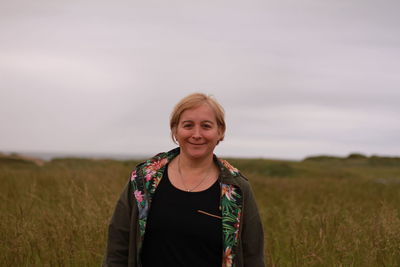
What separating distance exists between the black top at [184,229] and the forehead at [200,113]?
0.43 meters

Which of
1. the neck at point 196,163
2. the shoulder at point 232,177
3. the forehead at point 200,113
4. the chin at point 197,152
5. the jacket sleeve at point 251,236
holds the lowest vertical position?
the jacket sleeve at point 251,236

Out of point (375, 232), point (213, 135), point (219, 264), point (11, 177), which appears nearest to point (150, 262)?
point (219, 264)

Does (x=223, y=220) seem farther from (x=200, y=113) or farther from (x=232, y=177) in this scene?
(x=200, y=113)

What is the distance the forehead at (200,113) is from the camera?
8.00 feet

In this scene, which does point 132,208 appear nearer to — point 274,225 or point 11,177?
point 274,225

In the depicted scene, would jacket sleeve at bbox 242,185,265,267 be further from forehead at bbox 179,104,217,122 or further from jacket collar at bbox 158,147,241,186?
forehead at bbox 179,104,217,122

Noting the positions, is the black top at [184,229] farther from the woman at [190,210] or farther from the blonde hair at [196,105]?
the blonde hair at [196,105]

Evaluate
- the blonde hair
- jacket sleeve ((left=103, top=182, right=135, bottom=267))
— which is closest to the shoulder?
the blonde hair

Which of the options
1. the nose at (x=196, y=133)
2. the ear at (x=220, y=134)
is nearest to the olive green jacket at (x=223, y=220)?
the ear at (x=220, y=134)

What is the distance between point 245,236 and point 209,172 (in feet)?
1.44

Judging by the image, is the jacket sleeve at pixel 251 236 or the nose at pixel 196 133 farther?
the jacket sleeve at pixel 251 236

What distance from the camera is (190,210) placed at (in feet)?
8.02

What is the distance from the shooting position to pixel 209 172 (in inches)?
102

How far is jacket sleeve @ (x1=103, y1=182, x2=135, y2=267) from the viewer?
2549 mm
